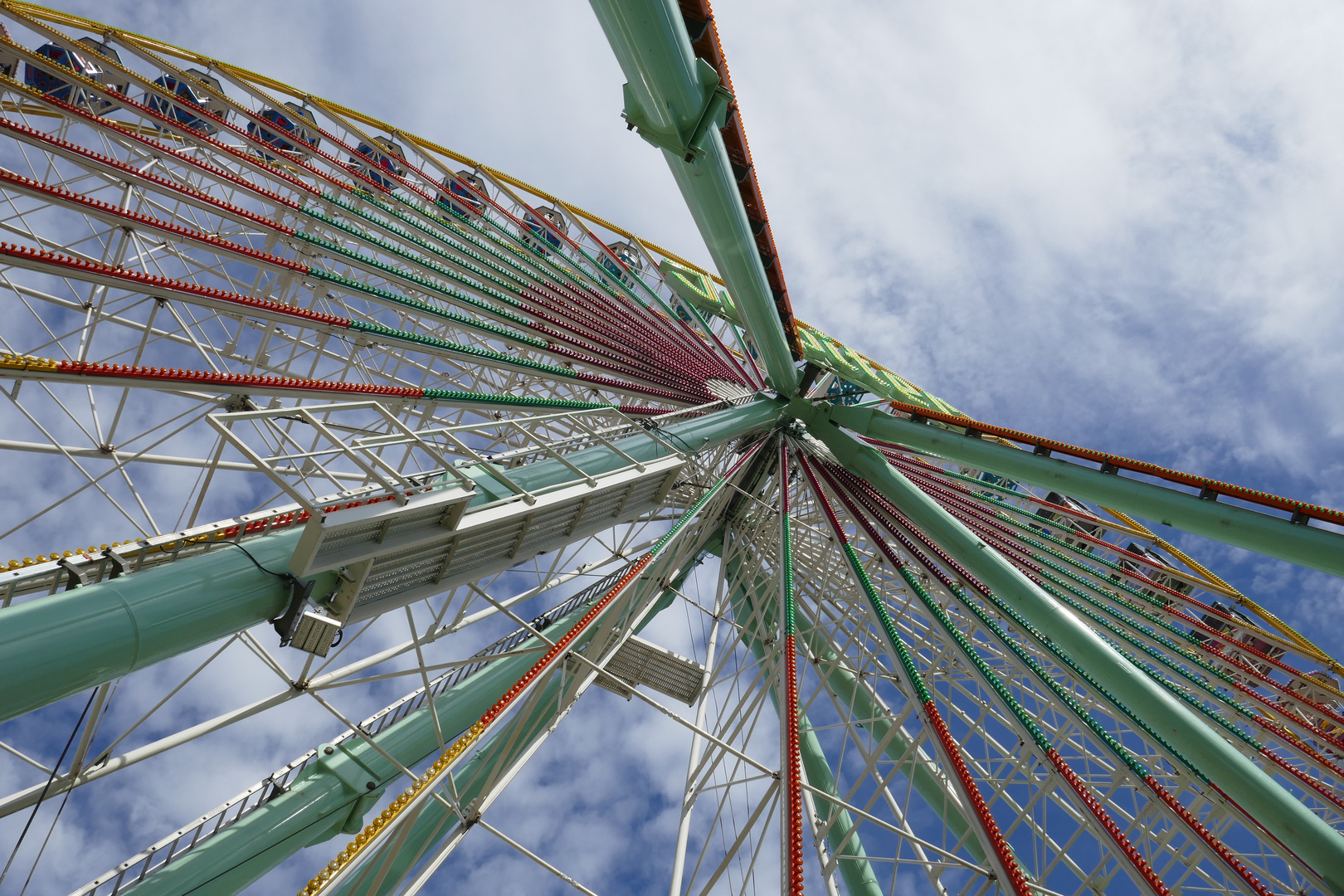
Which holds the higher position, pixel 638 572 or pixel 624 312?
pixel 624 312

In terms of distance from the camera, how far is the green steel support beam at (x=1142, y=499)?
353 inches

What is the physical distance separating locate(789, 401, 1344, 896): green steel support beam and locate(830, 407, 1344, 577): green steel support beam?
61 cm

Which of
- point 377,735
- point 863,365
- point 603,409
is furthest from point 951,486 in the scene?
point 377,735

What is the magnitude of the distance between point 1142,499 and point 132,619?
1260cm

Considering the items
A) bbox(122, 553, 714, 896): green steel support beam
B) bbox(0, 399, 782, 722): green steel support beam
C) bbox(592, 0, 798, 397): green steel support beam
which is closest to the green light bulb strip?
bbox(592, 0, 798, 397): green steel support beam

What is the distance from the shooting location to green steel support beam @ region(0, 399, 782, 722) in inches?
209

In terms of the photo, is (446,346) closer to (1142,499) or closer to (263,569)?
(263,569)

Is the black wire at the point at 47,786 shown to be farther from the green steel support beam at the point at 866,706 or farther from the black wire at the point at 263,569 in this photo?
the green steel support beam at the point at 866,706

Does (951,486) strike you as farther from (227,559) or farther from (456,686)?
(227,559)

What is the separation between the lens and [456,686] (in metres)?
13.3

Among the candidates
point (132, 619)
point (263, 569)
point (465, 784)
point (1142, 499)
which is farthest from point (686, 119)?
point (465, 784)

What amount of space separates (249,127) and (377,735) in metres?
15.0

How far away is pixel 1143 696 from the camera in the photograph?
32.8 feet

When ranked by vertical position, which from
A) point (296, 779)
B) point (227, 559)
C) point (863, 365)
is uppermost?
point (863, 365)
